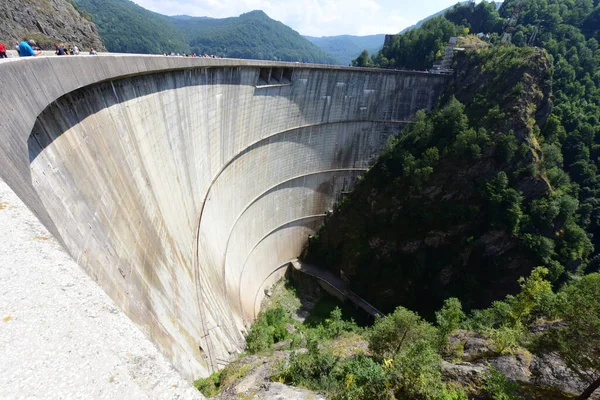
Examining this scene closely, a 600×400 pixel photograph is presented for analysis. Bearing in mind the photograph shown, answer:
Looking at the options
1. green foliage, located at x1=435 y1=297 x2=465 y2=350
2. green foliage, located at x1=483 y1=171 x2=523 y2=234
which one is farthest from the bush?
green foliage, located at x1=483 y1=171 x2=523 y2=234

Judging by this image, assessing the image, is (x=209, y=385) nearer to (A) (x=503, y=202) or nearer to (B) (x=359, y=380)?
(B) (x=359, y=380)

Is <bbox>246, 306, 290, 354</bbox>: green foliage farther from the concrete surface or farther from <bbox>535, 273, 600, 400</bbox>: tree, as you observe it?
the concrete surface

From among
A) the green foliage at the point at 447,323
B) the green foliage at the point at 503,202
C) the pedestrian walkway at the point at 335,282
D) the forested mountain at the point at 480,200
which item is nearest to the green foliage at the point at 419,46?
the forested mountain at the point at 480,200

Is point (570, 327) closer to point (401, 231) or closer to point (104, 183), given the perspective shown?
point (104, 183)

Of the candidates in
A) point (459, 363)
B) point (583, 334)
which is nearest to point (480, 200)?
point (459, 363)

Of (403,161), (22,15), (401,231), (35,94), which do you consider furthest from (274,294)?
(22,15)

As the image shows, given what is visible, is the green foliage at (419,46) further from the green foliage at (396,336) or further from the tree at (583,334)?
the tree at (583,334)

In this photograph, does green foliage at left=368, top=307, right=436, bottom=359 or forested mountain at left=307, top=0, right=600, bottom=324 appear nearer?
green foliage at left=368, top=307, right=436, bottom=359
